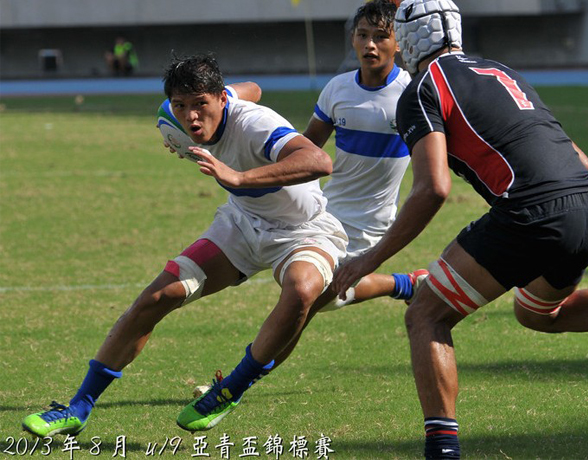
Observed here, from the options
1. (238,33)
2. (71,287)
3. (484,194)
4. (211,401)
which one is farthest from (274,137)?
(238,33)

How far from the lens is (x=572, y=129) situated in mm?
21125

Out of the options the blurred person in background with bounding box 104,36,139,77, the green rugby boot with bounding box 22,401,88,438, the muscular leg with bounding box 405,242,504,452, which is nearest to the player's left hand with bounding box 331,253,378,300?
the muscular leg with bounding box 405,242,504,452

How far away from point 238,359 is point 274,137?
1.86m

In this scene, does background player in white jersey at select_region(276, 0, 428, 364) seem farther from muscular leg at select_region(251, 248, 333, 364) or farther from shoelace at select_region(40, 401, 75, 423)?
shoelace at select_region(40, 401, 75, 423)

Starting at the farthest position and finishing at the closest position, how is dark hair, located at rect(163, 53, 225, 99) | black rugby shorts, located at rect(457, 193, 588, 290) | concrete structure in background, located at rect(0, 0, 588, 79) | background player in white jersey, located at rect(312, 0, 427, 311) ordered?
concrete structure in background, located at rect(0, 0, 588, 79) → background player in white jersey, located at rect(312, 0, 427, 311) → dark hair, located at rect(163, 53, 225, 99) → black rugby shorts, located at rect(457, 193, 588, 290)

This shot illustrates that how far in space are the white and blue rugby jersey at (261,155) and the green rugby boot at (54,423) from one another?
4.48ft

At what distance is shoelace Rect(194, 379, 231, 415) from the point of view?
16.0ft

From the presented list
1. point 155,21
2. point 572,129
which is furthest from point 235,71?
point 572,129

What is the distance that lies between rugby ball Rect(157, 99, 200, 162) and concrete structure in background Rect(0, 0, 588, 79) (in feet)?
149

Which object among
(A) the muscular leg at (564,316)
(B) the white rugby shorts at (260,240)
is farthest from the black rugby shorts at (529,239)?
(B) the white rugby shorts at (260,240)

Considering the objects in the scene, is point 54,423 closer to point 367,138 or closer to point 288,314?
point 288,314

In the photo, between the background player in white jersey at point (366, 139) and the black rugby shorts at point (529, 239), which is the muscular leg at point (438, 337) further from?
the background player in white jersey at point (366, 139)

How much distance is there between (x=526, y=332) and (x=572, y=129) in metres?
15.1

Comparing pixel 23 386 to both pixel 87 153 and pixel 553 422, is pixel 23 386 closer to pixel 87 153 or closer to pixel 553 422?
pixel 553 422
